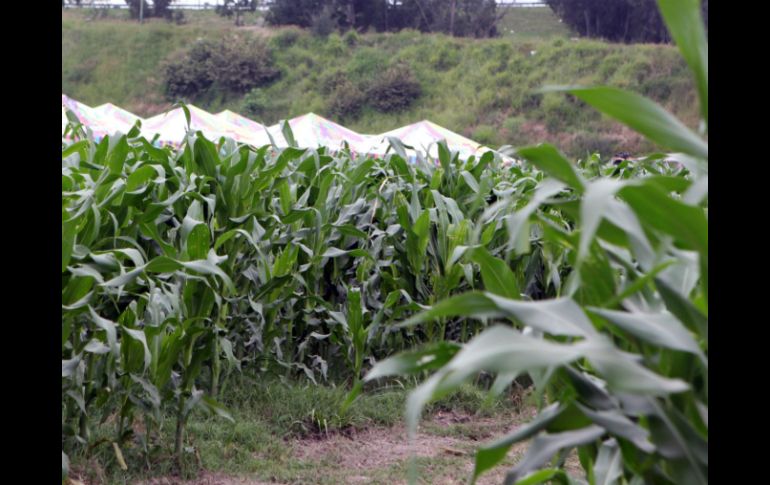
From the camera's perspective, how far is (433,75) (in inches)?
1453

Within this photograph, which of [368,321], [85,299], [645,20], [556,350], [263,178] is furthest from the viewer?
[645,20]

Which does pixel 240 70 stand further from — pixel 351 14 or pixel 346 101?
pixel 351 14

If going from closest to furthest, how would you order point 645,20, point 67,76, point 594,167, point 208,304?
point 208,304 < point 594,167 < point 67,76 < point 645,20

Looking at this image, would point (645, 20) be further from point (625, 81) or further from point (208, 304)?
point (208, 304)

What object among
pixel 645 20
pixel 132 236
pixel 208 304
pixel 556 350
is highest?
pixel 645 20

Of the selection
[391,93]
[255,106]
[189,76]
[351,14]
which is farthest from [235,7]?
[391,93]

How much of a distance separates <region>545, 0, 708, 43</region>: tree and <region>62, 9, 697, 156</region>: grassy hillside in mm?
2809

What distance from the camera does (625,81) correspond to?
35094 millimetres

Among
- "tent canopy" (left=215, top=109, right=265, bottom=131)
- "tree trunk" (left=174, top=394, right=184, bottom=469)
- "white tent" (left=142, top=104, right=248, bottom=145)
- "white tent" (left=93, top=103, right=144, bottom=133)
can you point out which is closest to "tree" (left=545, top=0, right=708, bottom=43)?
"tent canopy" (left=215, top=109, right=265, bottom=131)

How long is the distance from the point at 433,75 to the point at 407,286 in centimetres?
3389

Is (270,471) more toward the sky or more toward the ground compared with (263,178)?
more toward the ground

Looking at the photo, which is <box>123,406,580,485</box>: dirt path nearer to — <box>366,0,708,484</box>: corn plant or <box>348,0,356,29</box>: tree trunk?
<box>366,0,708,484</box>: corn plant

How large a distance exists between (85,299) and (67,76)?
39.1 m
